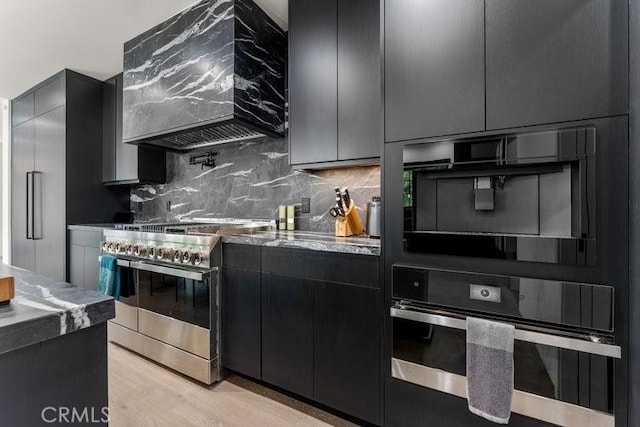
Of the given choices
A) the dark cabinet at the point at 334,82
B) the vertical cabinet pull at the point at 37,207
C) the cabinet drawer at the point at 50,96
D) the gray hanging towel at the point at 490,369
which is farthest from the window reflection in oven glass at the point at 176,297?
the cabinet drawer at the point at 50,96

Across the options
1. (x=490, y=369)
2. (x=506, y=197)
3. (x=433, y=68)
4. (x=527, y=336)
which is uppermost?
(x=433, y=68)

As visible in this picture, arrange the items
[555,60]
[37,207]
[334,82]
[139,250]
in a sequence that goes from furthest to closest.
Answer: [37,207] → [139,250] → [334,82] → [555,60]

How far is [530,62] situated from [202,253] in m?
1.96

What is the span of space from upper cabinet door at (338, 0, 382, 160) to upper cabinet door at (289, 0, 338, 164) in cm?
5

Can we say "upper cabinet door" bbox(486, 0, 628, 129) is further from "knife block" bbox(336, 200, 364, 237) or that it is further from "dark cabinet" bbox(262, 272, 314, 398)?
"dark cabinet" bbox(262, 272, 314, 398)

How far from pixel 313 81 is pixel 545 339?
181 centimetres

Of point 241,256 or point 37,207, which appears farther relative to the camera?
point 37,207

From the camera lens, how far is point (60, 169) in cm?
341

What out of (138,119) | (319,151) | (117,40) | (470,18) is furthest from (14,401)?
(117,40)

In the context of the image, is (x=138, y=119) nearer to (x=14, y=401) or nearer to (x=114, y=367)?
(x=114, y=367)

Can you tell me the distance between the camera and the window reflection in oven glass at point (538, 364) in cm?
106

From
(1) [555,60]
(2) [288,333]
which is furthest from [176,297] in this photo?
(1) [555,60]

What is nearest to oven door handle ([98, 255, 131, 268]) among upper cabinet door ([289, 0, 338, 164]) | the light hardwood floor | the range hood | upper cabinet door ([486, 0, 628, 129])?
the light hardwood floor

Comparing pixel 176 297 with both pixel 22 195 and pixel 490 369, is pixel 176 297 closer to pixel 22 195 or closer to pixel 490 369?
pixel 490 369
